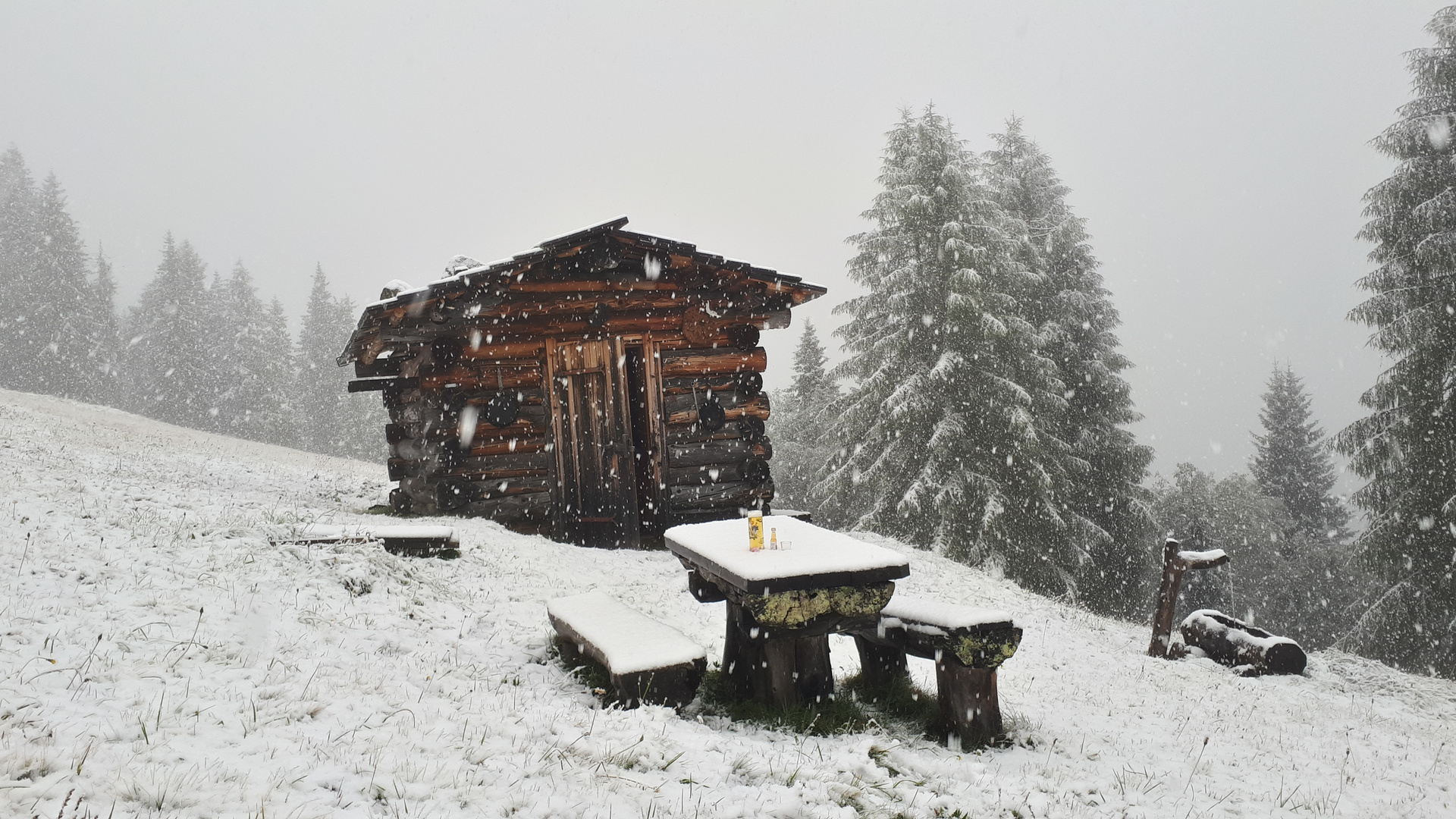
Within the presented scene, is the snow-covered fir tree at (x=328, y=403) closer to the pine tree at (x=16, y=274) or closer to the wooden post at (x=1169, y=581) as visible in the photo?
the pine tree at (x=16, y=274)

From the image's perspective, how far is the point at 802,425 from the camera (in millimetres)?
30266

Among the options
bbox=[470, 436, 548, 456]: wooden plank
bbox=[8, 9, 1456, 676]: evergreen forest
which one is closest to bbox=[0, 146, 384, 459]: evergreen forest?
bbox=[8, 9, 1456, 676]: evergreen forest

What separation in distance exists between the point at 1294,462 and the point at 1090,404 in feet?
66.4

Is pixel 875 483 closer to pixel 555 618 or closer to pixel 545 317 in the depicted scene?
pixel 545 317

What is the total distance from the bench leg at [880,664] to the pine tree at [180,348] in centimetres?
4409

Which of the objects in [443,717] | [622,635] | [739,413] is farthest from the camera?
[739,413]

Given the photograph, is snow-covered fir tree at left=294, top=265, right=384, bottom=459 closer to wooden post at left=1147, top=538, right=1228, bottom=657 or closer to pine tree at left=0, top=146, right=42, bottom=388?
pine tree at left=0, top=146, right=42, bottom=388

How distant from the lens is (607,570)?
923cm

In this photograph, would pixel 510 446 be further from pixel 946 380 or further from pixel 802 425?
pixel 802 425

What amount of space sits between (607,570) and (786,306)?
5.32 meters

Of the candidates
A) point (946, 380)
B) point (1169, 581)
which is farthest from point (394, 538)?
point (946, 380)

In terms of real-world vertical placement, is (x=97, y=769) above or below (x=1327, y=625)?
above

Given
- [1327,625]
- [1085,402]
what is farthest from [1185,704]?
[1327,625]

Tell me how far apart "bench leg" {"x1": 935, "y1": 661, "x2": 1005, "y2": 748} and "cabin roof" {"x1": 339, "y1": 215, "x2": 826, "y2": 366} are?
7278 mm
